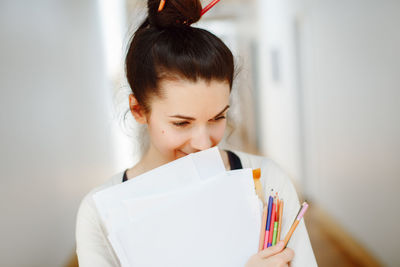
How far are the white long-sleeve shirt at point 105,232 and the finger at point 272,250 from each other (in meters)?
0.06

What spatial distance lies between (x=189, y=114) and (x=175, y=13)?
217mm

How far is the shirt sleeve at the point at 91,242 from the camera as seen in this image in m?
0.67

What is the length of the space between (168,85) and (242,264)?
1.21ft

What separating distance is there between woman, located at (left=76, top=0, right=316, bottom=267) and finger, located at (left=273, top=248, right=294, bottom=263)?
30mm

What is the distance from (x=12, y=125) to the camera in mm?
1360

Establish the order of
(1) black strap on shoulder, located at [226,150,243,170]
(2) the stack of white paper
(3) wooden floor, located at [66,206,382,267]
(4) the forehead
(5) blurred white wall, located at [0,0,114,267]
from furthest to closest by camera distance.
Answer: (3) wooden floor, located at [66,206,382,267], (5) blurred white wall, located at [0,0,114,267], (1) black strap on shoulder, located at [226,150,243,170], (4) the forehead, (2) the stack of white paper

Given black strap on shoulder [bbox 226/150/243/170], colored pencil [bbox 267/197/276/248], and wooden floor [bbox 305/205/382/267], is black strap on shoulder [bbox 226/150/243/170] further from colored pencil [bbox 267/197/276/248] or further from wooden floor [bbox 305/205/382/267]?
wooden floor [bbox 305/205/382/267]

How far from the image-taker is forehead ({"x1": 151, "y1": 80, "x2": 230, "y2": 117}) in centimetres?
70

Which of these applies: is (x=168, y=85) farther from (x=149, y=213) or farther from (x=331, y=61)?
(x=331, y=61)

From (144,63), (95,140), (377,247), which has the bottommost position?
(377,247)

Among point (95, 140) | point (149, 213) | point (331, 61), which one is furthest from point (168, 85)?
point (95, 140)

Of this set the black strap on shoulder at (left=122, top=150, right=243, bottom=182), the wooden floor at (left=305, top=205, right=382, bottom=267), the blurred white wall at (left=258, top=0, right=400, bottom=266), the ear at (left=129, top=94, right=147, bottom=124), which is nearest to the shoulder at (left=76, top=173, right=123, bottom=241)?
the black strap on shoulder at (left=122, top=150, right=243, bottom=182)

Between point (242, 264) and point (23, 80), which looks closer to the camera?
point (242, 264)

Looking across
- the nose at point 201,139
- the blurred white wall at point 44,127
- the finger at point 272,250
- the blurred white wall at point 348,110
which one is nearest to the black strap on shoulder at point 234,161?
the nose at point 201,139
